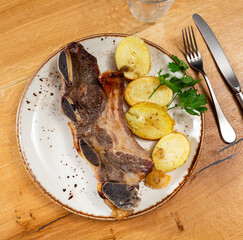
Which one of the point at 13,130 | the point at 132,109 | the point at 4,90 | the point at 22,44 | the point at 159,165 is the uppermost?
the point at 22,44

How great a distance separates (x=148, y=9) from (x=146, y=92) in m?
0.54

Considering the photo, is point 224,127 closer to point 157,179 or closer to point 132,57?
point 157,179

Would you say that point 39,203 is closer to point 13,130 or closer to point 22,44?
point 13,130

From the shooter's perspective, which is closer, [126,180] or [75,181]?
[126,180]

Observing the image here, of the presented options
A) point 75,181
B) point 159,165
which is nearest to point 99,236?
point 75,181

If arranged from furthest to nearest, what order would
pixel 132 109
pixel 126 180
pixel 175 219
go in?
pixel 175 219
pixel 132 109
pixel 126 180

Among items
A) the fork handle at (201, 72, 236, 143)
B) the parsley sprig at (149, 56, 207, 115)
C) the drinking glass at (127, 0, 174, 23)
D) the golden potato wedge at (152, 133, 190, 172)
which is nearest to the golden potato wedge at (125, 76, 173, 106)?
the parsley sprig at (149, 56, 207, 115)

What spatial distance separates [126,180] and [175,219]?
500 mm

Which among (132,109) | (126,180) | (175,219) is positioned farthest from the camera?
(175,219)

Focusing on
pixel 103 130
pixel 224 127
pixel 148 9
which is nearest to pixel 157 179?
pixel 103 130

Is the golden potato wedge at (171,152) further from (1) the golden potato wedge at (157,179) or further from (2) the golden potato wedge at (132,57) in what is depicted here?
(2) the golden potato wedge at (132,57)

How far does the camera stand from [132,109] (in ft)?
4.66

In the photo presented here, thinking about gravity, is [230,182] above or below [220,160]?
below

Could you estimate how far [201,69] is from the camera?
156cm
